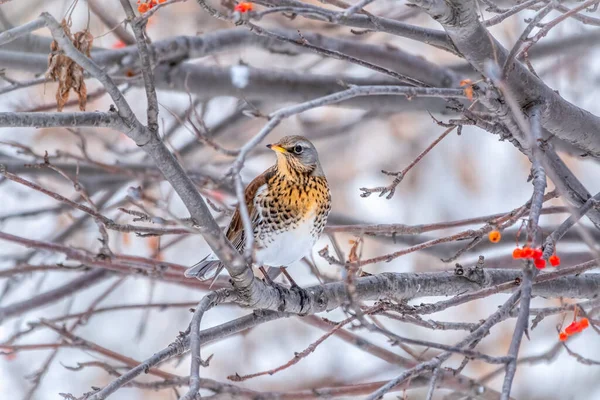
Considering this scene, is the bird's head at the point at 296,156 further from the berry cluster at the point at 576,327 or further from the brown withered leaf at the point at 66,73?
the berry cluster at the point at 576,327

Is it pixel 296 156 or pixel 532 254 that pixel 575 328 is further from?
pixel 296 156

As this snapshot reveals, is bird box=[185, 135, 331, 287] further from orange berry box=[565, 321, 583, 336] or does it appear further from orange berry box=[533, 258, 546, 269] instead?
orange berry box=[533, 258, 546, 269]

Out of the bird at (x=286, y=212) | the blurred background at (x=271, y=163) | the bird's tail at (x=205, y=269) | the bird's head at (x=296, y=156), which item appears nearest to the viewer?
the bird's tail at (x=205, y=269)

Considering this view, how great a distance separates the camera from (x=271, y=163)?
31.3 feet

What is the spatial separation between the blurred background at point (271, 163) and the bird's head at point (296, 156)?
921 millimetres

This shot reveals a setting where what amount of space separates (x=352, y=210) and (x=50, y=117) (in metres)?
7.58

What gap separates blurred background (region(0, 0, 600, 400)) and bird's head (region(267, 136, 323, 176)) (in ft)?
3.02

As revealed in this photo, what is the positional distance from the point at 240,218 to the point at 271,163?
17.6ft

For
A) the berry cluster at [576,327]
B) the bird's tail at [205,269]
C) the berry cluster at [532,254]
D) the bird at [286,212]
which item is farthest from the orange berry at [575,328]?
the bird's tail at [205,269]

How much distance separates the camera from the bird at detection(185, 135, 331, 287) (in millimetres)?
4367

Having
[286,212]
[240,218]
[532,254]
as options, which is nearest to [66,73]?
[240,218]

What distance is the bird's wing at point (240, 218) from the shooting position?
14.1ft

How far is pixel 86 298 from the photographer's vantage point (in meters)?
9.86

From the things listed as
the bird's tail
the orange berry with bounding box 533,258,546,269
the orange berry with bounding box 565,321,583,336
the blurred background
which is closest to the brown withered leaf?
the bird's tail
